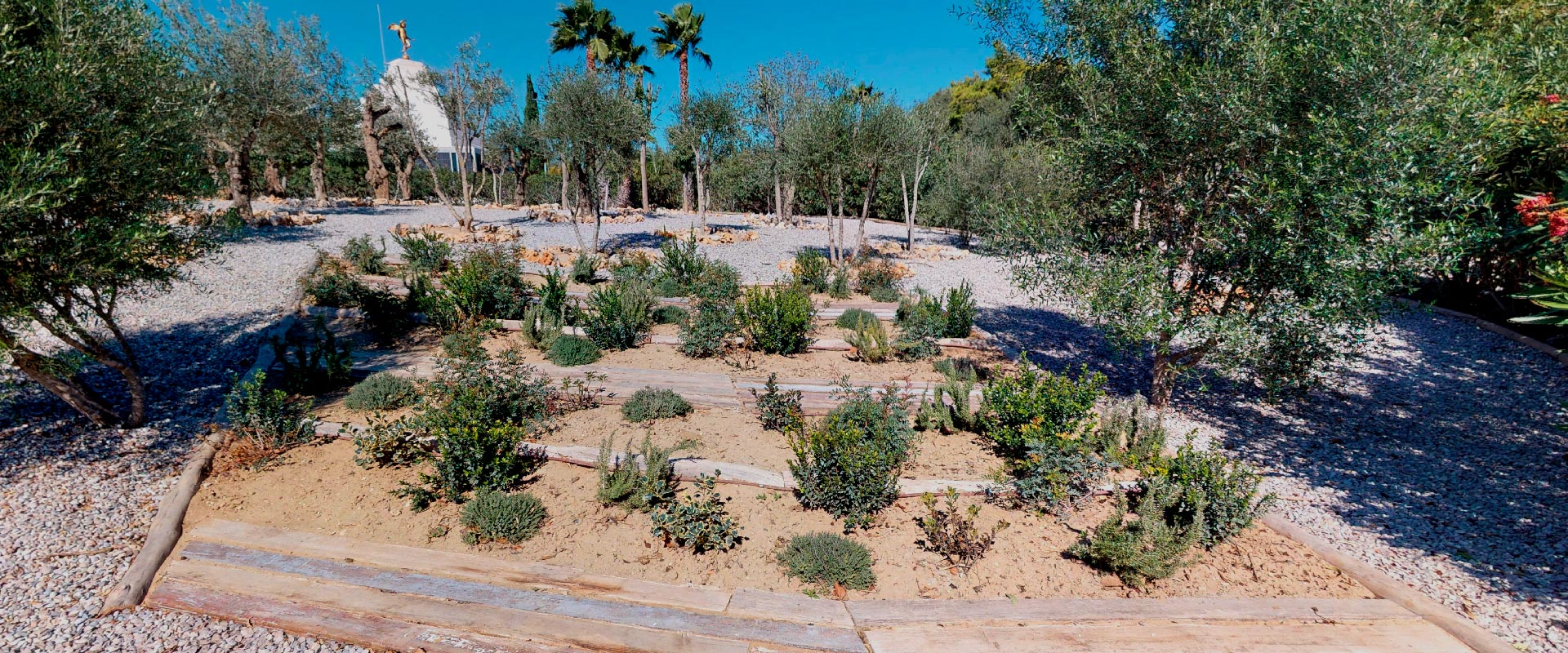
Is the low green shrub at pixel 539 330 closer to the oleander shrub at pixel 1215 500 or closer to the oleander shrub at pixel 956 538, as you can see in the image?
the oleander shrub at pixel 956 538

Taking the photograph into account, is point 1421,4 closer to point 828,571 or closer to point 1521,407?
point 1521,407

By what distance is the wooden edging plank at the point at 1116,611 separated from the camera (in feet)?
10.9

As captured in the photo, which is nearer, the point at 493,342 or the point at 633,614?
the point at 633,614

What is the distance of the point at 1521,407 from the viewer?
22.4 feet

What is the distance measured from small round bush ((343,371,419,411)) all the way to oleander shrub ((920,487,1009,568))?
4.88m

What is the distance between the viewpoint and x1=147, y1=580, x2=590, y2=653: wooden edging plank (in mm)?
3047

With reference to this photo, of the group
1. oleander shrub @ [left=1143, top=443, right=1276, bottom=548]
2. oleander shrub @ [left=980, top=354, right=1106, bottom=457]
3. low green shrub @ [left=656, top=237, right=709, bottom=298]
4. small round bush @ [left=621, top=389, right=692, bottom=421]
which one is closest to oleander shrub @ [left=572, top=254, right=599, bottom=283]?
low green shrub @ [left=656, top=237, right=709, bottom=298]

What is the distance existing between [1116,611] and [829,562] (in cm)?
160

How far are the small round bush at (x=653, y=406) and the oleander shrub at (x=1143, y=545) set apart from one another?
3.66 metres

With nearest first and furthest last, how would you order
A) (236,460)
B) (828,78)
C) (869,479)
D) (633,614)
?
(633,614), (869,479), (236,460), (828,78)

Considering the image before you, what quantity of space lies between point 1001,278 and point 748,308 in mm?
8310

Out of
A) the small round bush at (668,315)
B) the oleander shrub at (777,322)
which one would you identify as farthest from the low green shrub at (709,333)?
the small round bush at (668,315)

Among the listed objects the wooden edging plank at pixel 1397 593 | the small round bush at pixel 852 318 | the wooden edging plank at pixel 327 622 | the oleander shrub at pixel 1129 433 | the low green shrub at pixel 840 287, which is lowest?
the wooden edging plank at pixel 1397 593

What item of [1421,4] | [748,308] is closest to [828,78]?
[748,308]
